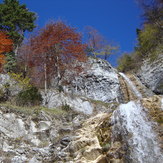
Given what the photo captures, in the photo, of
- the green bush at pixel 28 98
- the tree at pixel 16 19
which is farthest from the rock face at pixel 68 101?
the tree at pixel 16 19

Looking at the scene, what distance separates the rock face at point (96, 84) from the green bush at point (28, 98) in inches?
230

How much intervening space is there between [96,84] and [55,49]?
5102 mm

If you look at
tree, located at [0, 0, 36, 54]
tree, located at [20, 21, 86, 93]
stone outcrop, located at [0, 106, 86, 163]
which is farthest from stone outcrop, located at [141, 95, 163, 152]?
tree, located at [0, 0, 36, 54]

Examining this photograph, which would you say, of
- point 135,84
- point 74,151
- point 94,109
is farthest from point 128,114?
point 135,84

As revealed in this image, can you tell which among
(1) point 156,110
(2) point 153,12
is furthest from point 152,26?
(1) point 156,110

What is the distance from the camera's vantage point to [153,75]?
57.6ft

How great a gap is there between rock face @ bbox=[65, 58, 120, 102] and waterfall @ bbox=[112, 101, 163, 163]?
9627 mm

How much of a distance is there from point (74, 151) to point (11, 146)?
7.74 feet

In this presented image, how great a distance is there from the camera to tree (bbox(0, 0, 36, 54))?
65.4ft

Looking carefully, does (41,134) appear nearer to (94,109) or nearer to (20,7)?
(94,109)

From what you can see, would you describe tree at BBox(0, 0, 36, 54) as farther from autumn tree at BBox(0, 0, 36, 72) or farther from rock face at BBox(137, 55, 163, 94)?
rock face at BBox(137, 55, 163, 94)

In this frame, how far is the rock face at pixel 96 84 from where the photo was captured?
16.9m

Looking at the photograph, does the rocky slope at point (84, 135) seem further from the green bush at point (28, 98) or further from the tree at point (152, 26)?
the tree at point (152, 26)

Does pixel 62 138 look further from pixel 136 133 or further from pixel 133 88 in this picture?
pixel 133 88
